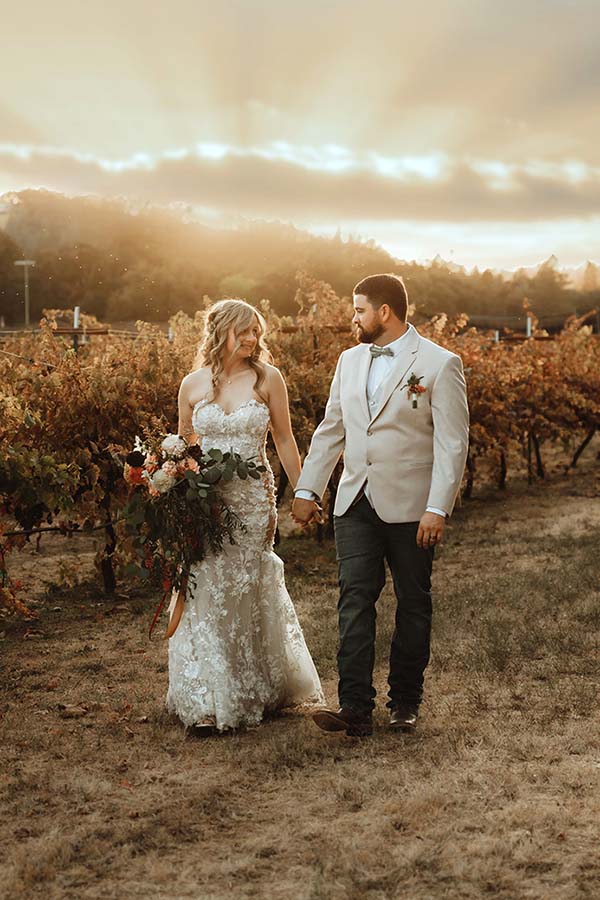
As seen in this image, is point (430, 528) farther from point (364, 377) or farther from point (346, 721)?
point (346, 721)

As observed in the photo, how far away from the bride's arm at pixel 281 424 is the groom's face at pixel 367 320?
71 centimetres

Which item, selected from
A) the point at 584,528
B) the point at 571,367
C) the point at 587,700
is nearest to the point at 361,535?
the point at 587,700

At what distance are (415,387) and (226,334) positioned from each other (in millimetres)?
1141

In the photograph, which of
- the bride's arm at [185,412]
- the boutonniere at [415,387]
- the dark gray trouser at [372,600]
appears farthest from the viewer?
the bride's arm at [185,412]

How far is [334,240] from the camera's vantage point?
4678 centimetres

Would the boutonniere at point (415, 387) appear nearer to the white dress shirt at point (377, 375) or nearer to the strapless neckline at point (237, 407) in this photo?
the white dress shirt at point (377, 375)

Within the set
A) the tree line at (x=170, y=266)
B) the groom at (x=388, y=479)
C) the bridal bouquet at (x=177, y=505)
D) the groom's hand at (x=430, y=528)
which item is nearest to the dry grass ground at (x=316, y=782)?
the groom at (x=388, y=479)

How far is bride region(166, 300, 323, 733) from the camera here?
217 inches

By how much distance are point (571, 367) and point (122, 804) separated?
50.0 ft

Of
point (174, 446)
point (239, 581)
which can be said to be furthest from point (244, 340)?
point (239, 581)

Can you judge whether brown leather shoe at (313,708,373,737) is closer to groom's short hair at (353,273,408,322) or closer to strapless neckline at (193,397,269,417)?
strapless neckline at (193,397,269,417)

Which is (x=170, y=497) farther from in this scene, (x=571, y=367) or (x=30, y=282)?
(x=30, y=282)

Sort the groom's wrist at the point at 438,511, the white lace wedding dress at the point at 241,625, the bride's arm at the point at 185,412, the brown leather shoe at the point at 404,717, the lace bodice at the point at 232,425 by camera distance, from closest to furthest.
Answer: the groom's wrist at the point at 438,511 < the brown leather shoe at the point at 404,717 < the white lace wedding dress at the point at 241,625 < the lace bodice at the point at 232,425 < the bride's arm at the point at 185,412

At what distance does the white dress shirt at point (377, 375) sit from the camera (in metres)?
5.19
